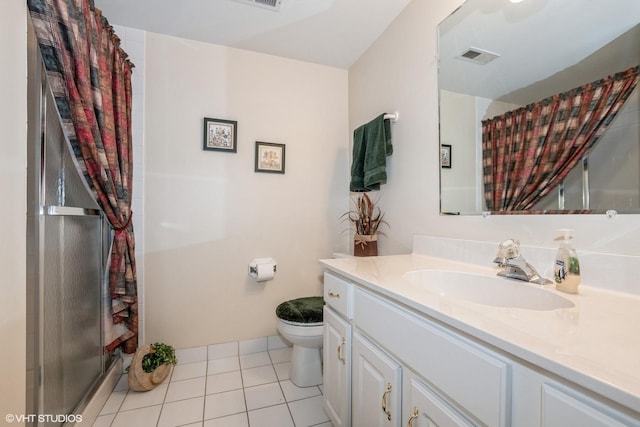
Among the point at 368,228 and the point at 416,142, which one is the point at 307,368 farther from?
the point at 416,142

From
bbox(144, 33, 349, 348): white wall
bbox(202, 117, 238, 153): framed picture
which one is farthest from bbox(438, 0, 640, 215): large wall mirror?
bbox(202, 117, 238, 153): framed picture

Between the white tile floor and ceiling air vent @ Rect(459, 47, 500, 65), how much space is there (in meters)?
1.85

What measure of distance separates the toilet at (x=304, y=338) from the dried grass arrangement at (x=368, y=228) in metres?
0.47

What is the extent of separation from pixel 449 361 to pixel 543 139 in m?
0.85

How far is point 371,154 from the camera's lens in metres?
1.81

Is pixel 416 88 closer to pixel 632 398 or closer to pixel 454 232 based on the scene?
pixel 454 232

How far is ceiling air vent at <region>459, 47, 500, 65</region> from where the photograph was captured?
1187mm

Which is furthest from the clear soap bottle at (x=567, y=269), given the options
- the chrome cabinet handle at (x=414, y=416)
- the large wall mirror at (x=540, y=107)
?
the chrome cabinet handle at (x=414, y=416)

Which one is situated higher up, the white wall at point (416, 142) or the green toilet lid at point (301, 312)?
the white wall at point (416, 142)

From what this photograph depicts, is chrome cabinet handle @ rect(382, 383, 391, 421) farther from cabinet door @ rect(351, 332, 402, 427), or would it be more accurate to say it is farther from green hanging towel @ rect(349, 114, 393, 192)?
green hanging towel @ rect(349, 114, 393, 192)

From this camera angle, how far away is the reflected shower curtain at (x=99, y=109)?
1.03 metres

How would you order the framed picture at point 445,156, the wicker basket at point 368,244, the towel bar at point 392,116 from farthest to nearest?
the wicker basket at point 368,244, the towel bar at point 392,116, the framed picture at point 445,156

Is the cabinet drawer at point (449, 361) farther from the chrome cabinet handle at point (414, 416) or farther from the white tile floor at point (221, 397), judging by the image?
the white tile floor at point (221, 397)

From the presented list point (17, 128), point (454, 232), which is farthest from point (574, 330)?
point (17, 128)
